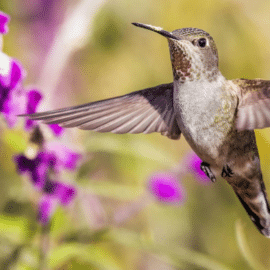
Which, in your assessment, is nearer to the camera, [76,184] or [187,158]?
[76,184]

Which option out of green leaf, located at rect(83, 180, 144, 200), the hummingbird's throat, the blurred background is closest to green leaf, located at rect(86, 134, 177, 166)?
the blurred background

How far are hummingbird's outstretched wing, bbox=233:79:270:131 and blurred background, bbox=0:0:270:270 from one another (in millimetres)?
516

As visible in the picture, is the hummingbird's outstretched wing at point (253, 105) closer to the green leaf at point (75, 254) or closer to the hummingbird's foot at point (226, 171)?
the hummingbird's foot at point (226, 171)

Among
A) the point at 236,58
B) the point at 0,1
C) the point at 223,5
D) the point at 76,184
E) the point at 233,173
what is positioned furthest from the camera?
the point at 223,5

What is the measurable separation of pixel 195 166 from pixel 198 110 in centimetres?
56

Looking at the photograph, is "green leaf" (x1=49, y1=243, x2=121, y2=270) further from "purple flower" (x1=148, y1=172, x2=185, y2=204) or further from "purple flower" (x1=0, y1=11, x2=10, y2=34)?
"purple flower" (x1=0, y1=11, x2=10, y2=34)

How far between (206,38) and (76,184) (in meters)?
0.61

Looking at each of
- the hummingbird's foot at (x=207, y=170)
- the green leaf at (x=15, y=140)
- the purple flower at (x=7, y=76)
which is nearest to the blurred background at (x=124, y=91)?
the green leaf at (x=15, y=140)

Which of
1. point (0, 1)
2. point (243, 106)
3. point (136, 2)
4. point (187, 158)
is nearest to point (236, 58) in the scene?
point (136, 2)

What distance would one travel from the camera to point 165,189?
4.95ft

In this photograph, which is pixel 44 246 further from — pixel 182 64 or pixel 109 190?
pixel 182 64

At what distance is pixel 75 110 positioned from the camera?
776 millimetres

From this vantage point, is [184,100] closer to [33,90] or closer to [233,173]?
[233,173]

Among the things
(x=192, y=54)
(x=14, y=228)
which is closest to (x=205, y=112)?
(x=192, y=54)
